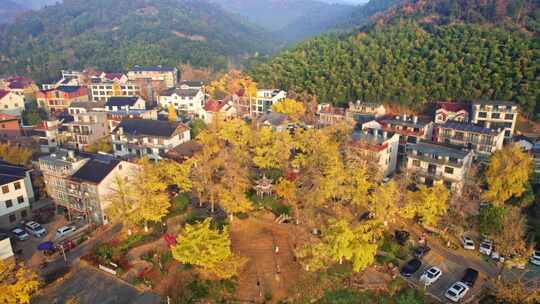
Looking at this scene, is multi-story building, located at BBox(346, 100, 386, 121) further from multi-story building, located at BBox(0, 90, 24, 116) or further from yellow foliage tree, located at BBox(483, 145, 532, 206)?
multi-story building, located at BBox(0, 90, 24, 116)

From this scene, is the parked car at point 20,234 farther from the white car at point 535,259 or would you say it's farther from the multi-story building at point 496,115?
the multi-story building at point 496,115

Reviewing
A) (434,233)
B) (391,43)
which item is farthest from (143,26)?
(434,233)

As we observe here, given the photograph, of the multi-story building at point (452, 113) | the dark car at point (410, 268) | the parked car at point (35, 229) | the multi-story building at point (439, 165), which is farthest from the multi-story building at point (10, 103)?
the multi-story building at point (452, 113)

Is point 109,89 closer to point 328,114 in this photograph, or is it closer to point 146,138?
point 146,138

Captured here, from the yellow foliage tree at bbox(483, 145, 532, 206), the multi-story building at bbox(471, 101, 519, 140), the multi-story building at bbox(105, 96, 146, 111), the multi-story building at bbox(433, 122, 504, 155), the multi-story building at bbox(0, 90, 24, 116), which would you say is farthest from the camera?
the multi-story building at bbox(0, 90, 24, 116)

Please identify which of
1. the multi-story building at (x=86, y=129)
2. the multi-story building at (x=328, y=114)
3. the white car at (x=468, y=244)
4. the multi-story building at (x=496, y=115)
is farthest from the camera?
the multi-story building at (x=328, y=114)

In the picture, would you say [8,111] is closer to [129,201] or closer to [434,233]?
[129,201]

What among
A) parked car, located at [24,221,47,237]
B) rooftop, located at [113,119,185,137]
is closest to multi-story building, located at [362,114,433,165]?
rooftop, located at [113,119,185,137]
